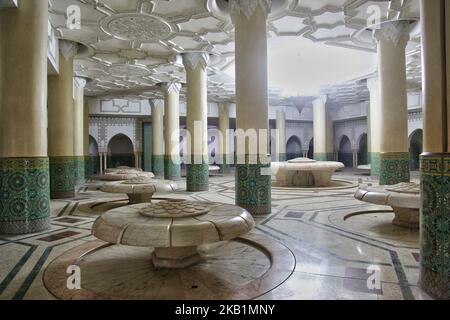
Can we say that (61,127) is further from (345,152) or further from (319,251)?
(345,152)

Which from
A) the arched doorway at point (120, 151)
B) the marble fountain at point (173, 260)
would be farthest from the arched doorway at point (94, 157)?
the marble fountain at point (173, 260)

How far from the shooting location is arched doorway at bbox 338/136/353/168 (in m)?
18.9

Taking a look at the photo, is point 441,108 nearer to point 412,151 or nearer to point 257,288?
point 257,288

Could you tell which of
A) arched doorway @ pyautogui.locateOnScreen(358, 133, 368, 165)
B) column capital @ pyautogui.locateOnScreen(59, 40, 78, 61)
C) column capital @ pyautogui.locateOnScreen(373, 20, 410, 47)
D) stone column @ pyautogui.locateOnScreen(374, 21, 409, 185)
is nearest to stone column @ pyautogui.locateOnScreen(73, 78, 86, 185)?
column capital @ pyautogui.locateOnScreen(59, 40, 78, 61)

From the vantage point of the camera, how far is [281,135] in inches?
647

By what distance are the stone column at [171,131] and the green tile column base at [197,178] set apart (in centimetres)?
264

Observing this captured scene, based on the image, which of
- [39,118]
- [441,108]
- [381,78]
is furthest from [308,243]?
[381,78]

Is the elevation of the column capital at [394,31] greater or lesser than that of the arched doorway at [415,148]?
greater

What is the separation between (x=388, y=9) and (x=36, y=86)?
5787 millimetres

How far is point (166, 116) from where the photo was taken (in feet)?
34.5

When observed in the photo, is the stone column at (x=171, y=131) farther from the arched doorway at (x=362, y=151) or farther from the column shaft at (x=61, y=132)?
the arched doorway at (x=362, y=151)

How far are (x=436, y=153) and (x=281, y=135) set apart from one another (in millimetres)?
14688

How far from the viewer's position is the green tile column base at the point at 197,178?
7781 mm

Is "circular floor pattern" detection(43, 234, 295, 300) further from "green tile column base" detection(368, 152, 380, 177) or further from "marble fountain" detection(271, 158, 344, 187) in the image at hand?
"green tile column base" detection(368, 152, 380, 177)
